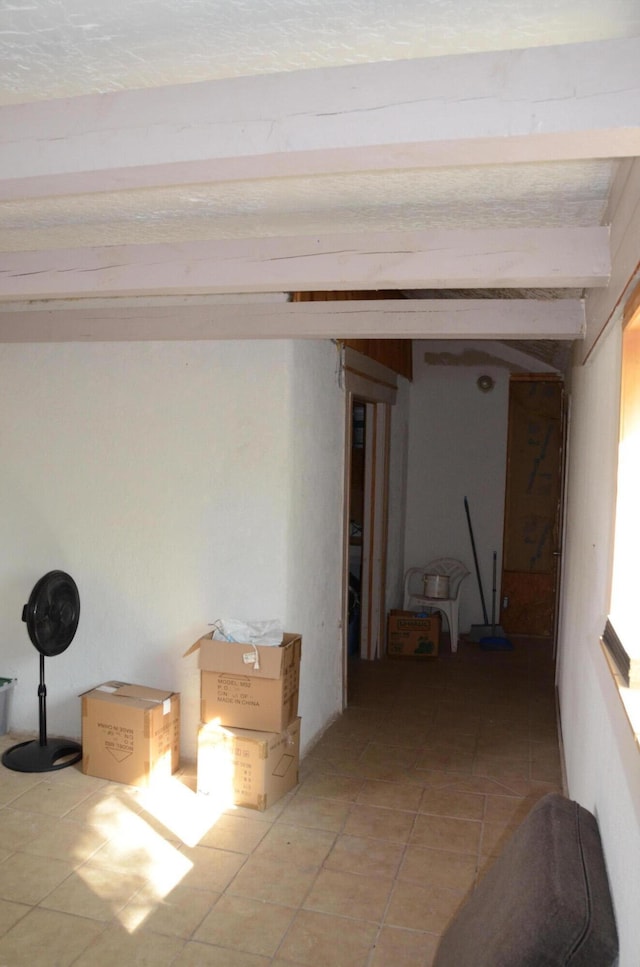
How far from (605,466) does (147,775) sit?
2658 mm

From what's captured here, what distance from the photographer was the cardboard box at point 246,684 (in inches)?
144

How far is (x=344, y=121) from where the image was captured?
4.41ft

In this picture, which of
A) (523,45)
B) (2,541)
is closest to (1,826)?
(2,541)

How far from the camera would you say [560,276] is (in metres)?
2.39

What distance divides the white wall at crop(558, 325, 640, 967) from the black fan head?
2.57 m

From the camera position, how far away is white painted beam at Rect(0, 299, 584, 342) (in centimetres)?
318

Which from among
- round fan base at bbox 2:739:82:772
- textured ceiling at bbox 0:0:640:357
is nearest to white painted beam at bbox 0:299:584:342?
textured ceiling at bbox 0:0:640:357

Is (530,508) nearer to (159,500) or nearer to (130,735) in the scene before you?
(159,500)

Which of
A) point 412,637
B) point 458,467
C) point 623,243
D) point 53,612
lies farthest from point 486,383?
point 623,243

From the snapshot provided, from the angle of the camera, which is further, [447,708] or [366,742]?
[447,708]

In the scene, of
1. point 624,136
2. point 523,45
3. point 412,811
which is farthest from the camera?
point 412,811

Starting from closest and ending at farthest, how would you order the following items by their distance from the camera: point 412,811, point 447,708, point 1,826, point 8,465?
point 1,826 < point 412,811 < point 8,465 < point 447,708

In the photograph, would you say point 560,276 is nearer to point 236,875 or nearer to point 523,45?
point 523,45

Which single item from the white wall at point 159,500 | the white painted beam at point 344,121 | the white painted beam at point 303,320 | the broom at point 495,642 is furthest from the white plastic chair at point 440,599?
the white painted beam at point 344,121
